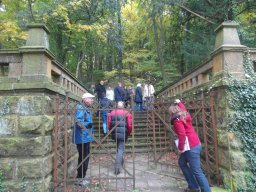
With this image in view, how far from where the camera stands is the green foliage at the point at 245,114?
4.91 metres

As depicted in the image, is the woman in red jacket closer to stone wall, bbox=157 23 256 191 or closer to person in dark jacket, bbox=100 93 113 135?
stone wall, bbox=157 23 256 191

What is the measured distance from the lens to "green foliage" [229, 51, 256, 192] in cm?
491

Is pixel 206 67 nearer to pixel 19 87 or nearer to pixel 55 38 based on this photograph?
pixel 19 87

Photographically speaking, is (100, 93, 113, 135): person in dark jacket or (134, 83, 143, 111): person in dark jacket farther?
(134, 83, 143, 111): person in dark jacket

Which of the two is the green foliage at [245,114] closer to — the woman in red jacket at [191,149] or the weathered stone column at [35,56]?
the woman in red jacket at [191,149]

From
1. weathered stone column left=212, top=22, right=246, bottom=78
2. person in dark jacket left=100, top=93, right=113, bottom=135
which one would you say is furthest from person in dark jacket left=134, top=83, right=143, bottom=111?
weathered stone column left=212, top=22, right=246, bottom=78

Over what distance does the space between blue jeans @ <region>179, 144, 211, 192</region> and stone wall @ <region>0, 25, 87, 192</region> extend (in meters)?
2.80

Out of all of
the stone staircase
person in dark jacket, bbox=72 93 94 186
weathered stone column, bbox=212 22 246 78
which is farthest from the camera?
the stone staircase

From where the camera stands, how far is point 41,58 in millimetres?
4879

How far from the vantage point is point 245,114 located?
4.98 metres

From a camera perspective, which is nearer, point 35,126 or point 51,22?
point 35,126

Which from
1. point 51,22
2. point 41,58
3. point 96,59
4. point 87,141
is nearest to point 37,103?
point 41,58

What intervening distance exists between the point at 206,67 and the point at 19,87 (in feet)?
14.8

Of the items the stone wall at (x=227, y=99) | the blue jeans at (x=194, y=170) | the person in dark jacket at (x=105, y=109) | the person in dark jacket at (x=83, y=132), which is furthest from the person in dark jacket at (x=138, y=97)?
the blue jeans at (x=194, y=170)
